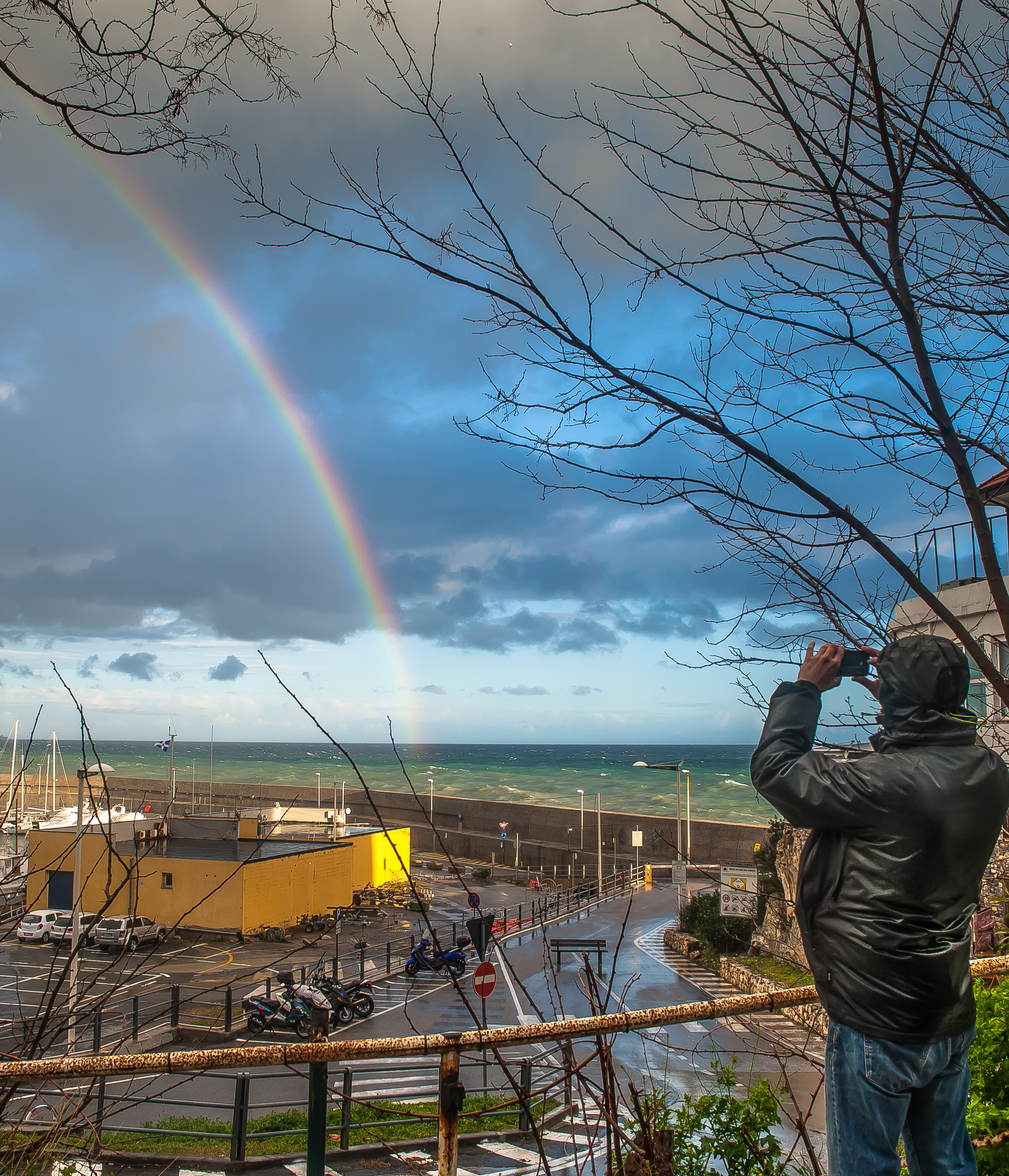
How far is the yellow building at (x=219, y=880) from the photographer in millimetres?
30719

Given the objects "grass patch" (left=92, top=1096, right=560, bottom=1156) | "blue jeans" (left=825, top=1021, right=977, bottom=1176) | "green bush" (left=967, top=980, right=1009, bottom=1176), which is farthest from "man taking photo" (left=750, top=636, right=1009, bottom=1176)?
"grass patch" (left=92, top=1096, right=560, bottom=1156)

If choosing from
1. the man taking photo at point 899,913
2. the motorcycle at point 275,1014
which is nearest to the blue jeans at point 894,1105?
the man taking photo at point 899,913

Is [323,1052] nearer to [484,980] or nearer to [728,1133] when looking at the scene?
[728,1133]

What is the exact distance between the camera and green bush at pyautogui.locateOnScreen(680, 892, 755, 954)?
2470 cm

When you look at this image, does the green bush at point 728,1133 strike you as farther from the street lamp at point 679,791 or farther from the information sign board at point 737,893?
the information sign board at point 737,893

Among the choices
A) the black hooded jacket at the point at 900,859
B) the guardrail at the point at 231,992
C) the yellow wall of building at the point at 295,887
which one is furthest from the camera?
the yellow wall of building at the point at 295,887

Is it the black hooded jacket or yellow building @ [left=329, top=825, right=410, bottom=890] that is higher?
the black hooded jacket

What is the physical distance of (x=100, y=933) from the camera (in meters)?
29.1

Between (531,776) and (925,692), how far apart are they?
14085 cm

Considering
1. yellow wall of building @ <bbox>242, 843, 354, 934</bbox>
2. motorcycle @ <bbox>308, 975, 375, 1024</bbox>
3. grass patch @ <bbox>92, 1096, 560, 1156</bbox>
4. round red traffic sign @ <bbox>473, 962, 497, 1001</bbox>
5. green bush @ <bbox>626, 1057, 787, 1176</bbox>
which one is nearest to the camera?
green bush @ <bbox>626, 1057, 787, 1176</bbox>

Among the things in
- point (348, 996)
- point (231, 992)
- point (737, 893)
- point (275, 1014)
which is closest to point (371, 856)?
point (275, 1014)

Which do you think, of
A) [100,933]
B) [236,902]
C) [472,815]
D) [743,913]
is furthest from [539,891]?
[472,815]

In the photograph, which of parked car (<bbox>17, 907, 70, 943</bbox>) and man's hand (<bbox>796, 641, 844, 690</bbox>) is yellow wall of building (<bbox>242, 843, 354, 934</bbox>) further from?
man's hand (<bbox>796, 641, 844, 690</bbox>)

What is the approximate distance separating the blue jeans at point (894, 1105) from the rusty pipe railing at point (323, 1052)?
256mm
